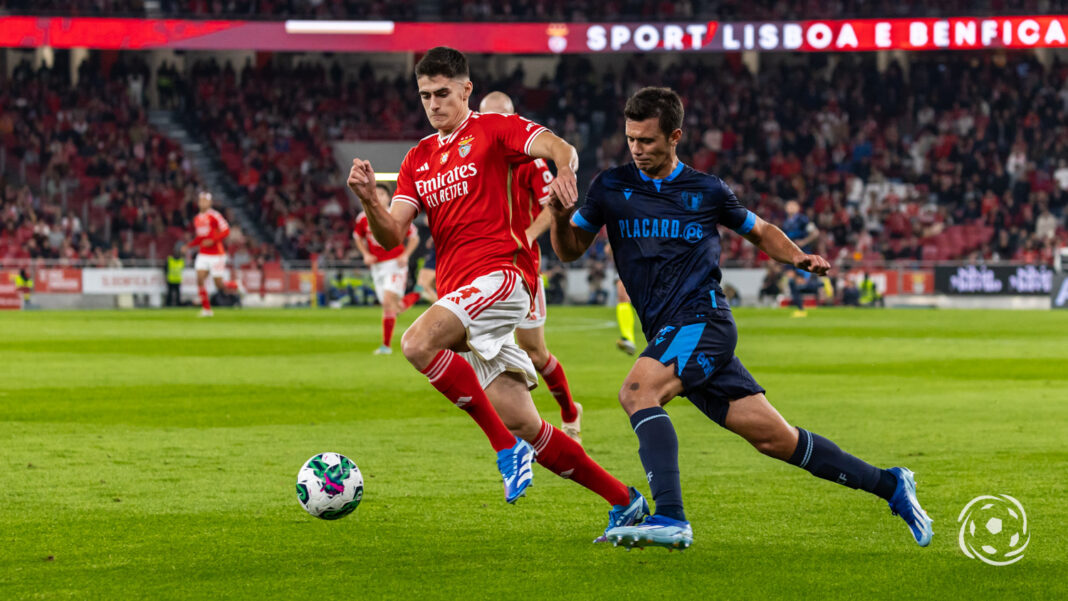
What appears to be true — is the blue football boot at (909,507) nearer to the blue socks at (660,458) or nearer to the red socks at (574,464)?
the blue socks at (660,458)

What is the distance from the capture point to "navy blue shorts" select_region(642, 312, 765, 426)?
17.4ft

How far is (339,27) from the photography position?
40531 millimetres

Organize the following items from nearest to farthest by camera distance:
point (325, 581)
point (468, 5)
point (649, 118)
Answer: point (325, 581), point (649, 118), point (468, 5)

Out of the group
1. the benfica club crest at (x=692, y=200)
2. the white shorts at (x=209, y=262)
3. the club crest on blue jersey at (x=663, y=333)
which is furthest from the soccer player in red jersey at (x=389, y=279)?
the club crest on blue jersey at (x=663, y=333)

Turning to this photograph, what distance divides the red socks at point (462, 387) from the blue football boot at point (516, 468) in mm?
148

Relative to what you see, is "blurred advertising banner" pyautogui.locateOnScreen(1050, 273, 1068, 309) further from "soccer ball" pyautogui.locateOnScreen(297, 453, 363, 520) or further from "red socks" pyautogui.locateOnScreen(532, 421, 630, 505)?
"soccer ball" pyautogui.locateOnScreen(297, 453, 363, 520)

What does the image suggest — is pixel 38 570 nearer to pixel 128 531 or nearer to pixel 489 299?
pixel 128 531

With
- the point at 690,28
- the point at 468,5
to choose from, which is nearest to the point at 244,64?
the point at 468,5

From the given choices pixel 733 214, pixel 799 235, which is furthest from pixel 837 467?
pixel 799 235

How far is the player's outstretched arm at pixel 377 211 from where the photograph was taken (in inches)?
230

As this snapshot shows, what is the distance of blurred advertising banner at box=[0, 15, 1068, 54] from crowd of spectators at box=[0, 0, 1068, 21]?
1.61 feet

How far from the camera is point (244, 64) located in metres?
45.0

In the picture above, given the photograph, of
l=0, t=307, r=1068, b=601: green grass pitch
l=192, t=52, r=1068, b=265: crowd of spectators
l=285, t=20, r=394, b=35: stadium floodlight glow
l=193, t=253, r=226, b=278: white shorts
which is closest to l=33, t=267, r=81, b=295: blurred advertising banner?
l=192, t=52, r=1068, b=265: crowd of spectators

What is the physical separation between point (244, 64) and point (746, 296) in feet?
64.3
